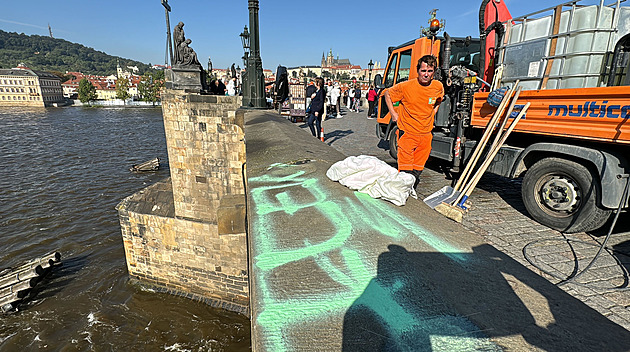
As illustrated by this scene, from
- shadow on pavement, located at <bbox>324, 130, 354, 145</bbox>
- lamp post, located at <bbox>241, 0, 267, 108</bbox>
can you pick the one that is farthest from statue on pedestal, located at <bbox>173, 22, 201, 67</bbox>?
shadow on pavement, located at <bbox>324, 130, 354, 145</bbox>

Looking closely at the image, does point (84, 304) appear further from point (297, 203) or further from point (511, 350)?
point (511, 350)

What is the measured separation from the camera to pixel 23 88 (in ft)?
254

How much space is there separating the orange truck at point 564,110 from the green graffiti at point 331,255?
105 inches

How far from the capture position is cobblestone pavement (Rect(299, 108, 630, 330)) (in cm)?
285

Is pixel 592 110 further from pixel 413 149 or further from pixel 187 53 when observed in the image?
pixel 187 53

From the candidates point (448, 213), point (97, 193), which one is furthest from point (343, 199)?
point (97, 193)

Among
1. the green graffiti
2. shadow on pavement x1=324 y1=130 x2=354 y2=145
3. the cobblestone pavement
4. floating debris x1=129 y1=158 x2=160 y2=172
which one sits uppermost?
the green graffiti

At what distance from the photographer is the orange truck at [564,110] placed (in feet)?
11.7

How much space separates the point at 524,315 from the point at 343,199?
1.84 m

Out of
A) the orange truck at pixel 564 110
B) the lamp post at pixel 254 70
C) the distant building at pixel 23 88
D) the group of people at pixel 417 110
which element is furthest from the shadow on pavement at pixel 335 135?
the distant building at pixel 23 88

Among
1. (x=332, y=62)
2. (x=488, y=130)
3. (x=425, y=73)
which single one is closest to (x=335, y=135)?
(x=488, y=130)

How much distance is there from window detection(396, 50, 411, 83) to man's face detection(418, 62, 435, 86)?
11.0 ft

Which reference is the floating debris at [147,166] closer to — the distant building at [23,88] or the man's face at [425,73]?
the man's face at [425,73]

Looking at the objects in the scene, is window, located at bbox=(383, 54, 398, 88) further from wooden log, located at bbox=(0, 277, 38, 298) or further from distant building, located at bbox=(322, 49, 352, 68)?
distant building, located at bbox=(322, 49, 352, 68)
